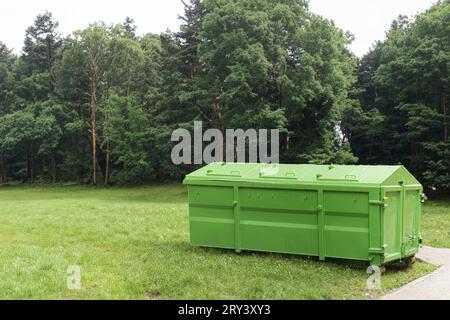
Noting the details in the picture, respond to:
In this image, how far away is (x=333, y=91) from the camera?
32969 millimetres

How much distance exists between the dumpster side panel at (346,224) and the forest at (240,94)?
19.9 metres

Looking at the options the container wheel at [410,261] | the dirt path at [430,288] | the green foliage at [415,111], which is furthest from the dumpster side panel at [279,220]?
the green foliage at [415,111]

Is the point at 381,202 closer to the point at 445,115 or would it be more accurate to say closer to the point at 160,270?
the point at 160,270

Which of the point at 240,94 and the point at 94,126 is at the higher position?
the point at 240,94

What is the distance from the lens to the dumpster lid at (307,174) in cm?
866

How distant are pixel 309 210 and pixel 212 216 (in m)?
2.04

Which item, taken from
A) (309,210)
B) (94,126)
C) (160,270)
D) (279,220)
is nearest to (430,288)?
(309,210)

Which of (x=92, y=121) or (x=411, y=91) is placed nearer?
(x=411, y=91)

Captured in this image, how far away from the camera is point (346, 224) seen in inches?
339

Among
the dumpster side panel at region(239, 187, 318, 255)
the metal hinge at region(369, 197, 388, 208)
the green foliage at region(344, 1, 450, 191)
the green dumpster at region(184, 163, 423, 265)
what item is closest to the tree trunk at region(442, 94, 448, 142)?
the green foliage at region(344, 1, 450, 191)

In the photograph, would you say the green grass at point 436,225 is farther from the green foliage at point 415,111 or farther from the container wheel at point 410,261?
the green foliage at point 415,111

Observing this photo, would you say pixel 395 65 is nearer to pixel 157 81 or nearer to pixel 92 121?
pixel 157 81
